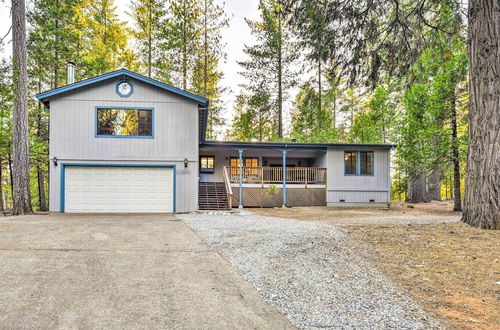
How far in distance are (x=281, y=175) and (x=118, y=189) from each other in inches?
343

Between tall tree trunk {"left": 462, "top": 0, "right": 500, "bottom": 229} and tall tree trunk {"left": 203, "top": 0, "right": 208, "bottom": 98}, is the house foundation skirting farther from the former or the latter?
tall tree trunk {"left": 203, "top": 0, "right": 208, "bottom": 98}

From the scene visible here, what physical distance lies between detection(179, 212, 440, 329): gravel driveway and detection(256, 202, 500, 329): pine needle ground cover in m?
0.25

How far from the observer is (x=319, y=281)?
380 cm

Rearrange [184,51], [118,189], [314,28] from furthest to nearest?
[184,51]
[118,189]
[314,28]

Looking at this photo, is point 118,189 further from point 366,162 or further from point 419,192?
point 419,192

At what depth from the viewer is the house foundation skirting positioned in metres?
14.9

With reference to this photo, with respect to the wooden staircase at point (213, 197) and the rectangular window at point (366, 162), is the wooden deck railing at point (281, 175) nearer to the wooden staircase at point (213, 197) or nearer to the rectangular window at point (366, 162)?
the wooden staircase at point (213, 197)

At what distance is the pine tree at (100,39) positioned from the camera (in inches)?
642

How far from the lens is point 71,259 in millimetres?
4527

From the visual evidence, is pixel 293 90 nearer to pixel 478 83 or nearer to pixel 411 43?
pixel 411 43

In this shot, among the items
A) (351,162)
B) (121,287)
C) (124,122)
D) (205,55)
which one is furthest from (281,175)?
(121,287)

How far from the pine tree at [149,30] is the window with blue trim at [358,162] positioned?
1351 centimetres

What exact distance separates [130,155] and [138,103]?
210cm

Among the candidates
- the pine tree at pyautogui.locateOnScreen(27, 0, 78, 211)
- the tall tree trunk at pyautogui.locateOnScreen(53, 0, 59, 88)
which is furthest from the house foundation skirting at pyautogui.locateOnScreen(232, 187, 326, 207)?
the tall tree trunk at pyautogui.locateOnScreen(53, 0, 59, 88)
